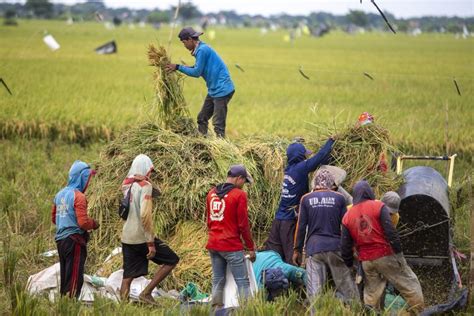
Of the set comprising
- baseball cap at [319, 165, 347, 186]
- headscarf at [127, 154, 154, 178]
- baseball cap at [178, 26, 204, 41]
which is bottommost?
baseball cap at [319, 165, 347, 186]

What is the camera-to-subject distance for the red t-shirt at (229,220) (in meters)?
7.23

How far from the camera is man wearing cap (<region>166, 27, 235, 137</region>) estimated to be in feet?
32.4

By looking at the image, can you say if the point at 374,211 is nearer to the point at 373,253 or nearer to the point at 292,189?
the point at 373,253

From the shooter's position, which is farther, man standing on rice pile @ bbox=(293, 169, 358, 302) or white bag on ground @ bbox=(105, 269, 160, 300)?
white bag on ground @ bbox=(105, 269, 160, 300)

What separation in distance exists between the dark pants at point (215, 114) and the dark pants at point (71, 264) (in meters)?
3.00

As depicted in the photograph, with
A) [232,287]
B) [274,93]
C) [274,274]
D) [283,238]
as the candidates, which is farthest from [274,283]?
[274,93]

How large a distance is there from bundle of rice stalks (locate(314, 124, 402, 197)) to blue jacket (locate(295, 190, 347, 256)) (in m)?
1.38

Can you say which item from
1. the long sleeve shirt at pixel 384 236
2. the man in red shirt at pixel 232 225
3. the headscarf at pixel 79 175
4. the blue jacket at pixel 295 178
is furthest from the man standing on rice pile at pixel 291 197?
the headscarf at pixel 79 175

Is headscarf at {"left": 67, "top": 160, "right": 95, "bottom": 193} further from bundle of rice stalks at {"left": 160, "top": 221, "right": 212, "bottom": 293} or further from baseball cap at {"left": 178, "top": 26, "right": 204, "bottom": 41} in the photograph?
baseball cap at {"left": 178, "top": 26, "right": 204, "bottom": 41}

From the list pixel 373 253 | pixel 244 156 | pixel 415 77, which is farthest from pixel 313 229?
pixel 415 77

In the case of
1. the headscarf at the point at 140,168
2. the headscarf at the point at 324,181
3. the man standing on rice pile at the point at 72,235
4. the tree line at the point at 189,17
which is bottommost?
the tree line at the point at 189,17

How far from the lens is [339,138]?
8.84 m

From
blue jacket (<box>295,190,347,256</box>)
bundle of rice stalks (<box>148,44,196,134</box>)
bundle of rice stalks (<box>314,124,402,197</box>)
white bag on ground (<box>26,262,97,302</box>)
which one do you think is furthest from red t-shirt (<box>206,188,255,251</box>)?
bundle of rice stalks (<box>148,44,196,134</box>)

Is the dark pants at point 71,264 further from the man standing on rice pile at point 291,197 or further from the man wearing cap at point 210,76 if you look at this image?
the man wearing cap at point 210,76
